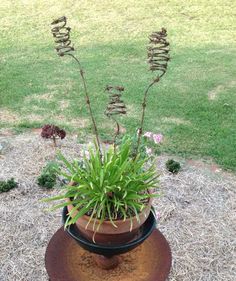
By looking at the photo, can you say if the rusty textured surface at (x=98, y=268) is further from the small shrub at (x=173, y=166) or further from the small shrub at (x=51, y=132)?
the small shrub at (x=51, y=132)

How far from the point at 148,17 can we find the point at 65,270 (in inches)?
316

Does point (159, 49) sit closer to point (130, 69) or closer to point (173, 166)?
point (173, 166)

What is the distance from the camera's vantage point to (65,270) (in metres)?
2.85

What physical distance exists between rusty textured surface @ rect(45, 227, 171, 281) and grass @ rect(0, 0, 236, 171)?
2.07 meters

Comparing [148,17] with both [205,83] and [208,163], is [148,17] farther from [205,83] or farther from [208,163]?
[208,163]

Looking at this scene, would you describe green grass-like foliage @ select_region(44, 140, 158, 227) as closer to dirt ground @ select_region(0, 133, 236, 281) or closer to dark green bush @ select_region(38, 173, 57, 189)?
dirt ground @ select_region(0, 133, 236, 281)

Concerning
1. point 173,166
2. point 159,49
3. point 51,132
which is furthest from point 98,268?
point 51,132

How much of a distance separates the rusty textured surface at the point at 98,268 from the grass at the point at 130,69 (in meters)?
2.07

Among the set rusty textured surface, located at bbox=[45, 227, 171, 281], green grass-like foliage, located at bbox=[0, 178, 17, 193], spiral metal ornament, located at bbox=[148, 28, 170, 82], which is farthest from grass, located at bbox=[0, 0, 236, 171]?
spiral metal ornament, located at bbox=[148, 28, 170, 82]

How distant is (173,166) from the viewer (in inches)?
179

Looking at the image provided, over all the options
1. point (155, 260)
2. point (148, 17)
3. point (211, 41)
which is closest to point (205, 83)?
point (211, 41)

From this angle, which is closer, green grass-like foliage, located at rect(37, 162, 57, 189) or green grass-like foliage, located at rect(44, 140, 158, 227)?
green grass-like foliage, located at rect(44, 140, 158, 227)

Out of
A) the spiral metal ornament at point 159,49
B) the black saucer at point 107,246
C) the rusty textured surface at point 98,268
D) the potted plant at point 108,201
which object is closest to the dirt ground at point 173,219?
the rusty textured surface at point 98,268

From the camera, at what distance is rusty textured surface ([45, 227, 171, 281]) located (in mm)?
2844
